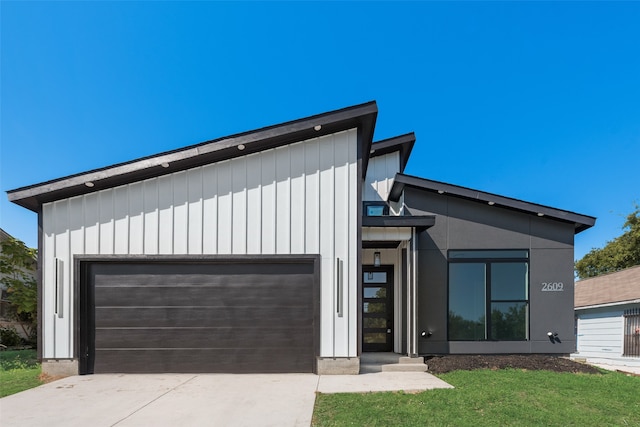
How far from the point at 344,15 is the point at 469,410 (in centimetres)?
1057

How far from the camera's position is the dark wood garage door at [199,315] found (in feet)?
22.8

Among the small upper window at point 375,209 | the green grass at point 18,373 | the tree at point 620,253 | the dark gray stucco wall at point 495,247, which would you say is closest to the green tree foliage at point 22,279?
the green grass at point 18,373

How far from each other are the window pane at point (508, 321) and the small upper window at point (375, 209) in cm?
329

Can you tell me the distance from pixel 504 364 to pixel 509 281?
200cm

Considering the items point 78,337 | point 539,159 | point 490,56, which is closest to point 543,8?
point 490,56

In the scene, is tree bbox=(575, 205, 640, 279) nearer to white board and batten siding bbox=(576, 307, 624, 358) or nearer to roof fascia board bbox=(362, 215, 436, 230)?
white board and batten siding bbox=(576, 307, 624, 358)

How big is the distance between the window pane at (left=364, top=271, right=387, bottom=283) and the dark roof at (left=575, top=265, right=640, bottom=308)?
9.26 metres

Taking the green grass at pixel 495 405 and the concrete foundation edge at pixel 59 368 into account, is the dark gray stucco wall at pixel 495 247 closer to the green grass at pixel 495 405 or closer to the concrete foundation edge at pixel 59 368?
the green grass at pixel 495 405

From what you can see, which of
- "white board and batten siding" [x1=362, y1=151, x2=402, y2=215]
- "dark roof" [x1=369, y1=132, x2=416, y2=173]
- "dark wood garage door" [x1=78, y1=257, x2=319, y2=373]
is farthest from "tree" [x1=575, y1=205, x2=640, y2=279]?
"dark wood garage door" [x1=78, y1=257, x2=319, y2=373]

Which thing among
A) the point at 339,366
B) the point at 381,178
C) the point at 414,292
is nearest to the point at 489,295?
the point at 414,292

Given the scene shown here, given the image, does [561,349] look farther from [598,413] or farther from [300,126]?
[300,126]

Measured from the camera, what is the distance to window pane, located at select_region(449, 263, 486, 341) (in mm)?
8812

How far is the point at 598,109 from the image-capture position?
55.3 feet

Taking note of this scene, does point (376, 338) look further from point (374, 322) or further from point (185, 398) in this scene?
point (185, 398)
